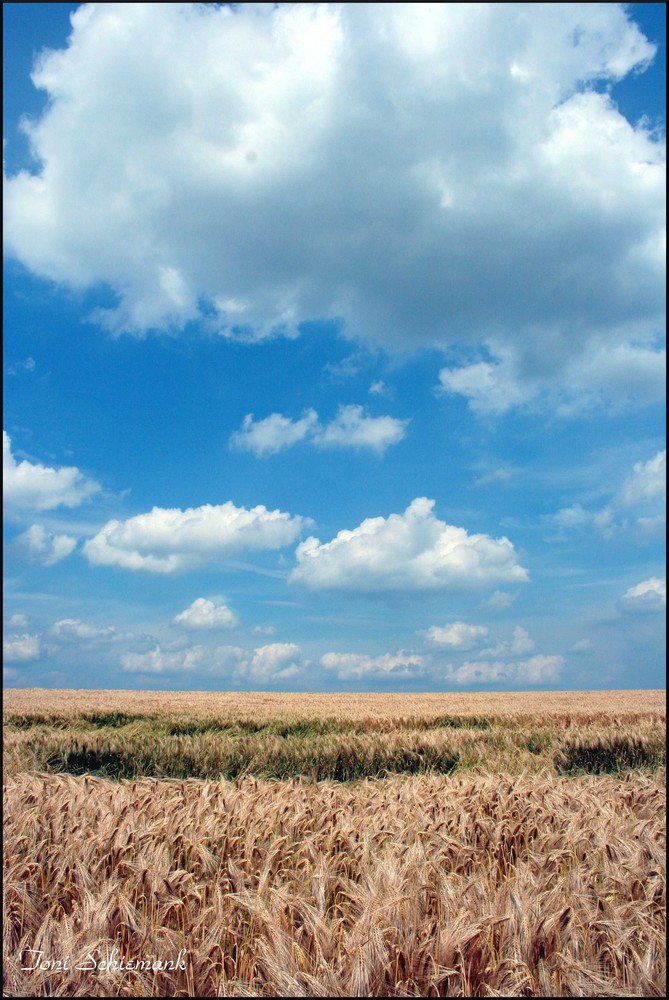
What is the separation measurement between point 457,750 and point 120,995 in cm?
899

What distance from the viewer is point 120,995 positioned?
6.97ft

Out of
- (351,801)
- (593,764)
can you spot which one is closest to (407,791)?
(351,801)

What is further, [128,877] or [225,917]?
[128,877]

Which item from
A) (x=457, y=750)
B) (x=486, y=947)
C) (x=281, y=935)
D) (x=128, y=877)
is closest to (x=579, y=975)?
(x=486, y=947)

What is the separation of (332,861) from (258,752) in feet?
24.5

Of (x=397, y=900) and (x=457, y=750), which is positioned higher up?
(x=397, y=900)

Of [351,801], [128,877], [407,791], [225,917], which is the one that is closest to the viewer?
[225,917]

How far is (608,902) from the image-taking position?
273 centimetres

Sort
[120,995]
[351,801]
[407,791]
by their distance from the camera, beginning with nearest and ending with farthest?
[120,995] < [351,801] < [407,791]

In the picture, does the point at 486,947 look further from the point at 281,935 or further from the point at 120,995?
the point at 120,995

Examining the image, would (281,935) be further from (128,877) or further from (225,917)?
(128,877)

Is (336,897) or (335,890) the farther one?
(335,890)

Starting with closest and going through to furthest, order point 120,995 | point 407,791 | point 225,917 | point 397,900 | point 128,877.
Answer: point 120,995 < point 397,900 < point 225,917 < point 128,877 < point 407,791

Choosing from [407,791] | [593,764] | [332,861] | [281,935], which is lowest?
[593,764]
